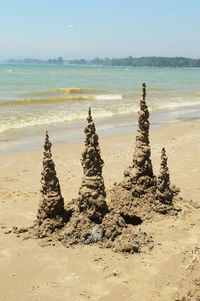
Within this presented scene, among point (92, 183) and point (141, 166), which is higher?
point (141, 166)

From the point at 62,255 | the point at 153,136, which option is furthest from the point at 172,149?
the point at 62,255

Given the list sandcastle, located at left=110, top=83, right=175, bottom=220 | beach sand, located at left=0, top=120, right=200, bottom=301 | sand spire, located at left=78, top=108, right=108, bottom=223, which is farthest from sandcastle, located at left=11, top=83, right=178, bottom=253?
sandcastle, located at left=110, top=83, right=175, bottom=220

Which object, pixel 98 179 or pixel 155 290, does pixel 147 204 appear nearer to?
pixel 98 179

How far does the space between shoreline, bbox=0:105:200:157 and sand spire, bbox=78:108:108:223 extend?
7.66m

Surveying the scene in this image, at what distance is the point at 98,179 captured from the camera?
274 inches

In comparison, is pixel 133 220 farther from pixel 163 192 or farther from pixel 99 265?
pixel 99 265

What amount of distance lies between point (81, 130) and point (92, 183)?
12.3 meters

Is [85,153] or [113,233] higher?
[85,153]

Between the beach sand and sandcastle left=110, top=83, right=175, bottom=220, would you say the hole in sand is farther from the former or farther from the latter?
the beach sand

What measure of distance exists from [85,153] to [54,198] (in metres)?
1.11

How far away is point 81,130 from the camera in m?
19.0

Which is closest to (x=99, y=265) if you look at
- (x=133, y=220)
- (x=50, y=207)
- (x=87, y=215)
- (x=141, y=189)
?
(x=87, y=215)

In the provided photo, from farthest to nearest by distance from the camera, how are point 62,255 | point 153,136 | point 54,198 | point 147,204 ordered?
1. point 153,136
2. point 147,204
3. point 54,198
4. point 62,255

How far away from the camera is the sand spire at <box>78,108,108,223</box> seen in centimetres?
679
